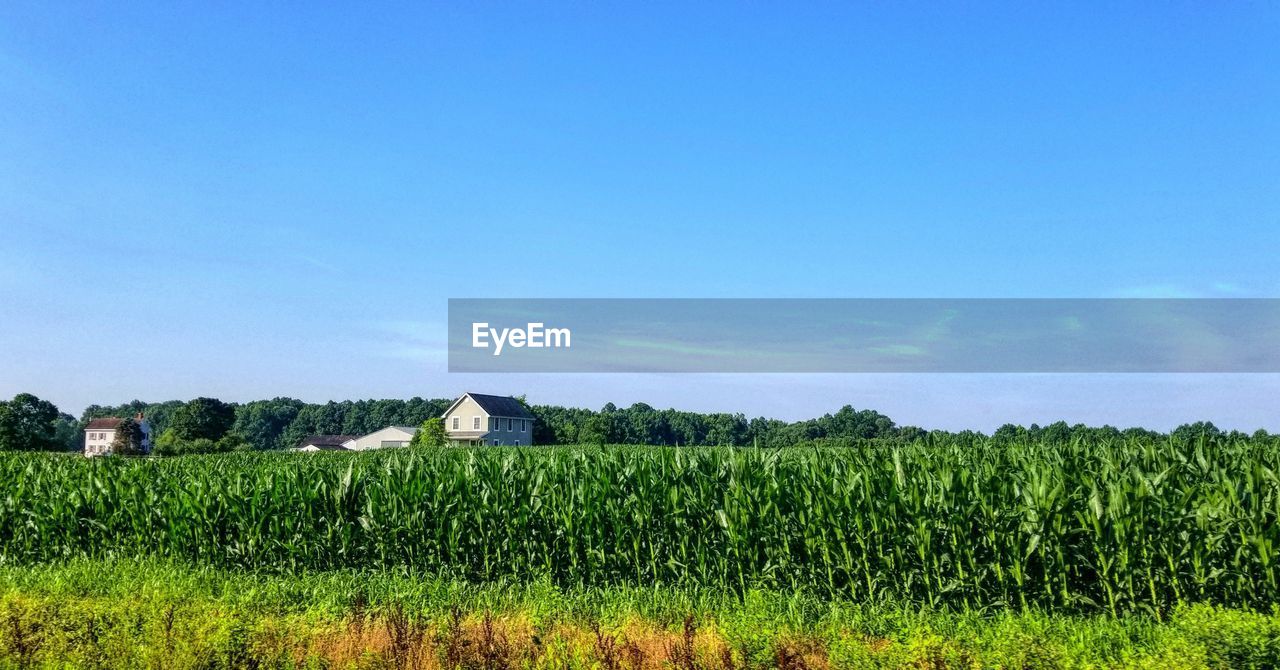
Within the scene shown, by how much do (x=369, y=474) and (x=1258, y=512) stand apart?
11.2 m

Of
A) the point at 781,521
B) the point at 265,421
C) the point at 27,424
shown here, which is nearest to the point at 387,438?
the point at 27,424

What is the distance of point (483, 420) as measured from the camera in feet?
252

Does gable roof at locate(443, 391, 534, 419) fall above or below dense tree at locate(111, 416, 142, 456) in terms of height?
above

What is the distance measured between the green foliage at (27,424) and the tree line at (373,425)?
0.13 meters

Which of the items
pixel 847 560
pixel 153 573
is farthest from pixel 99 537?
pixel 847 560

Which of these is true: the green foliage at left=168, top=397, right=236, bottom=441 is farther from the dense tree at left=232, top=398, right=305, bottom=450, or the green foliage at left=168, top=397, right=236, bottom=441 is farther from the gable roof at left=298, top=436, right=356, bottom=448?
the dense tree at left=232, top=398, right=305, bottom=450

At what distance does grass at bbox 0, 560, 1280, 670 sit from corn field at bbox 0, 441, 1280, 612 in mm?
482

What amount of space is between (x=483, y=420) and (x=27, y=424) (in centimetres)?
4827

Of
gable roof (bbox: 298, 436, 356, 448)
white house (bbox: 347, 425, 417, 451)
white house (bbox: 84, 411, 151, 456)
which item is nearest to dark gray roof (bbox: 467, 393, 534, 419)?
white house (bbox: 347, 425, 417, 451)

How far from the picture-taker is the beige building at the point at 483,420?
76.5 metres

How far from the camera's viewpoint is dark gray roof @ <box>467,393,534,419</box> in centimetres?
7725

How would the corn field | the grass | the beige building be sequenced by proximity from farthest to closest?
1. the beige building
2. the corn field
3. the grass

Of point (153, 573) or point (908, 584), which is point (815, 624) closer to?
point (908, 584)

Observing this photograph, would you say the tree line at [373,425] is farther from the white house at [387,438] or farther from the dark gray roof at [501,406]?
the white house at [387,438]
